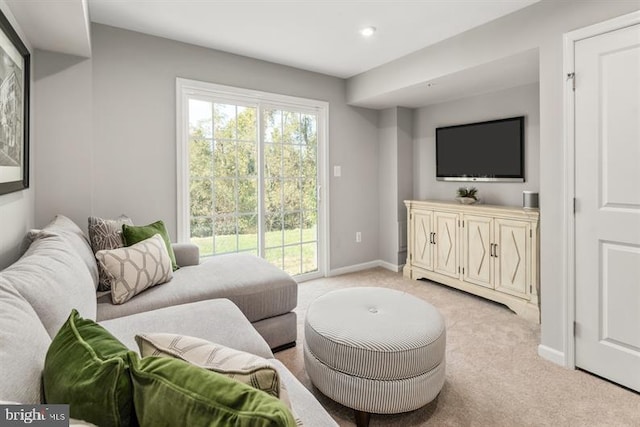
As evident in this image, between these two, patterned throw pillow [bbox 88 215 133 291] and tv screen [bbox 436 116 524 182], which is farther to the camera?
tv screen [bbox 436 116 524 182]

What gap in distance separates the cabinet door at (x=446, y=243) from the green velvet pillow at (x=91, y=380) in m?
3.43

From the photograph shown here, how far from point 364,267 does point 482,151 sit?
6.53 ft

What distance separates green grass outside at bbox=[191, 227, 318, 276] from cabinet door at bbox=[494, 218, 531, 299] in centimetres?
199

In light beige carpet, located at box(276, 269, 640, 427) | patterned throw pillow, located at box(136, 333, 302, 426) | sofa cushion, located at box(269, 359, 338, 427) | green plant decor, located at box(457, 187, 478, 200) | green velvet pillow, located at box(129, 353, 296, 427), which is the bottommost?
light beige carpet, located at box(276, 269, 640, 427)

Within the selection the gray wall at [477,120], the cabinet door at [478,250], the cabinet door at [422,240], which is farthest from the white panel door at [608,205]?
the cabinet door at [422,240]

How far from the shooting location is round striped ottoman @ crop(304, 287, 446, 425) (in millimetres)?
1578

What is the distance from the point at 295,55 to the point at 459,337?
2919 millimetres

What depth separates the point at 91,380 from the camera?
2.24ft

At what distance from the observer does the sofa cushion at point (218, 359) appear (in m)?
0.74

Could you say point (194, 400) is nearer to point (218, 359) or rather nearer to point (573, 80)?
point (218, 359)

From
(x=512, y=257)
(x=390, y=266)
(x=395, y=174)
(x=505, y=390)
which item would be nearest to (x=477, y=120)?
(x=395, y=174)

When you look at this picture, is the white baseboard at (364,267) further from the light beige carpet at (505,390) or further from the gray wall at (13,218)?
the gray wall at (13,218)

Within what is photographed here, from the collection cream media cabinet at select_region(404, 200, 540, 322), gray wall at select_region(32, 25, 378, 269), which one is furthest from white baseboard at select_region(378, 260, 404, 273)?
gray wall at select_region(32, 25, 378, 269)

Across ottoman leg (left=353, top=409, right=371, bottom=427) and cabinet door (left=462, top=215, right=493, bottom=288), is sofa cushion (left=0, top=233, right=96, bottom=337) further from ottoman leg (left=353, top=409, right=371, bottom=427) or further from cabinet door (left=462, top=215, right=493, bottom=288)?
cabinet door (left=462, top=215, right=493, bottom=288)
